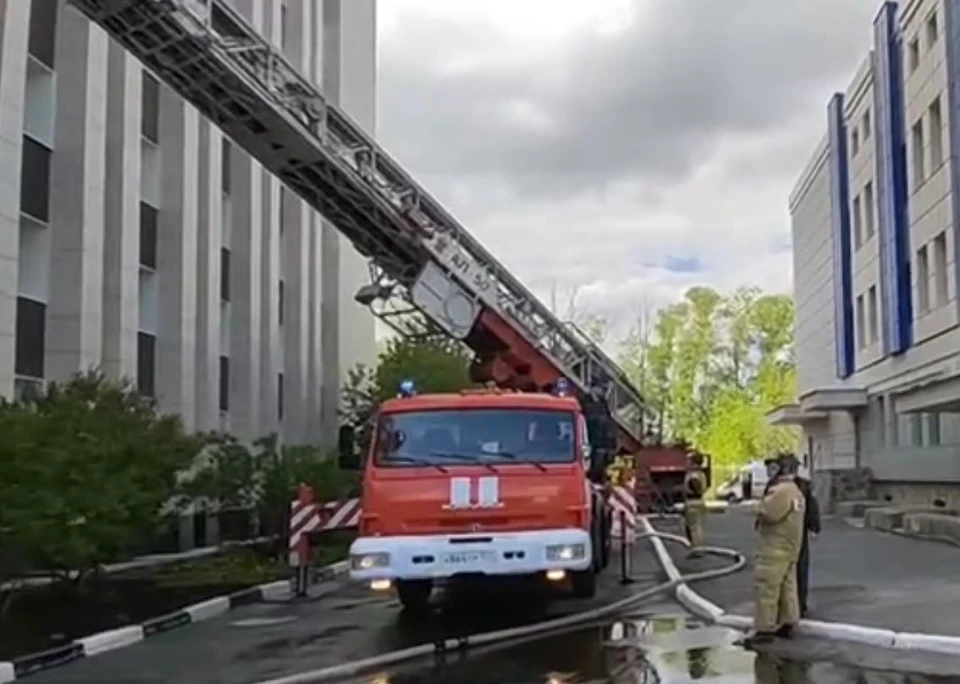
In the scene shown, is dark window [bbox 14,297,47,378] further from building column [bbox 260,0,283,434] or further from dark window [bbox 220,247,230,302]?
building column [bbox 260,0,283,434]

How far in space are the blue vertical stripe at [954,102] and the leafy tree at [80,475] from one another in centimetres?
2196

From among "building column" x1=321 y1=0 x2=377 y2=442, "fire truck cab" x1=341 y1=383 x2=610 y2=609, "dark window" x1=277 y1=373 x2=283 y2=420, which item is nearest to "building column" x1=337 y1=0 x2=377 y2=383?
"building column" x1=321 y1=0 x2=377 y2=442

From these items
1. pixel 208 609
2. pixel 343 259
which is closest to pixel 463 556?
pixel 208 609

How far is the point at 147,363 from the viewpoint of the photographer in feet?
87.7

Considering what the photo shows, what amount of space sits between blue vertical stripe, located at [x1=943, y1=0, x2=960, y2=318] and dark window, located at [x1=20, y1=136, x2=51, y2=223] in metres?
21.0

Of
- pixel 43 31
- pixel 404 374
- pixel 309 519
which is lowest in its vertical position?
pixel 309 519

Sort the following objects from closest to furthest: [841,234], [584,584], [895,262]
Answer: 1. [584,584]
2. [895,262]
3. [841,234]

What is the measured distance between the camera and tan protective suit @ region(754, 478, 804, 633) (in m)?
12.0

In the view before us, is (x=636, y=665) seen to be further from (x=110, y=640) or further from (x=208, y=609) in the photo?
(x=208, y=609)

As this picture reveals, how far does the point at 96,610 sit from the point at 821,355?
152ft

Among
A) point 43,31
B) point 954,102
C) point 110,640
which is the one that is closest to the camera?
point 110,640

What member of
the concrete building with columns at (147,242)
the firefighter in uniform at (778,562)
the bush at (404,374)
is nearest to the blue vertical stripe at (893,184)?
the bush at (404,374)

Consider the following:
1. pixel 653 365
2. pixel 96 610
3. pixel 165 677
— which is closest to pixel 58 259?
pixel 96 610

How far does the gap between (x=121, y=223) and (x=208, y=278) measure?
4612 mm
